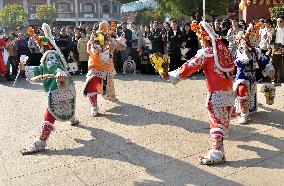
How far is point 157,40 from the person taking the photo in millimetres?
11453

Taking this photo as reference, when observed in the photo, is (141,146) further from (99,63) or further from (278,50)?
(278,50)

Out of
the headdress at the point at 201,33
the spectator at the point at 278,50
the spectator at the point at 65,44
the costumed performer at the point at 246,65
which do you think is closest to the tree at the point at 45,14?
the spectator at the point at 65,44

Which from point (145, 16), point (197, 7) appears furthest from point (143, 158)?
point (145, 16)

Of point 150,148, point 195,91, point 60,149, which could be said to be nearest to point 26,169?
point 60,149

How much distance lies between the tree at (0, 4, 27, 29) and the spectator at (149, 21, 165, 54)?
38.9 meters

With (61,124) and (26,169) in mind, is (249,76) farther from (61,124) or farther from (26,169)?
(26,169)

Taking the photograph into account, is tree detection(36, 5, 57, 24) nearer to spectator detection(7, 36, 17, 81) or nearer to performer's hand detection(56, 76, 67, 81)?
spectator detection(7, 36, 17, 81)

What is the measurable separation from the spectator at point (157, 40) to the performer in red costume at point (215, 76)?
6.79 meters

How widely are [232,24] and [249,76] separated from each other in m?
3.98

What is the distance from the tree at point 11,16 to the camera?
46094mm

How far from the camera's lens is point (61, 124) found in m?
6.45

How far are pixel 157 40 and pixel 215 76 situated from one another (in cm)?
697

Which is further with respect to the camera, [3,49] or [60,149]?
[3,49]

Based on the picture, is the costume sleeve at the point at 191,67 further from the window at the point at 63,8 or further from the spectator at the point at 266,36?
the window at the point at 63,8
